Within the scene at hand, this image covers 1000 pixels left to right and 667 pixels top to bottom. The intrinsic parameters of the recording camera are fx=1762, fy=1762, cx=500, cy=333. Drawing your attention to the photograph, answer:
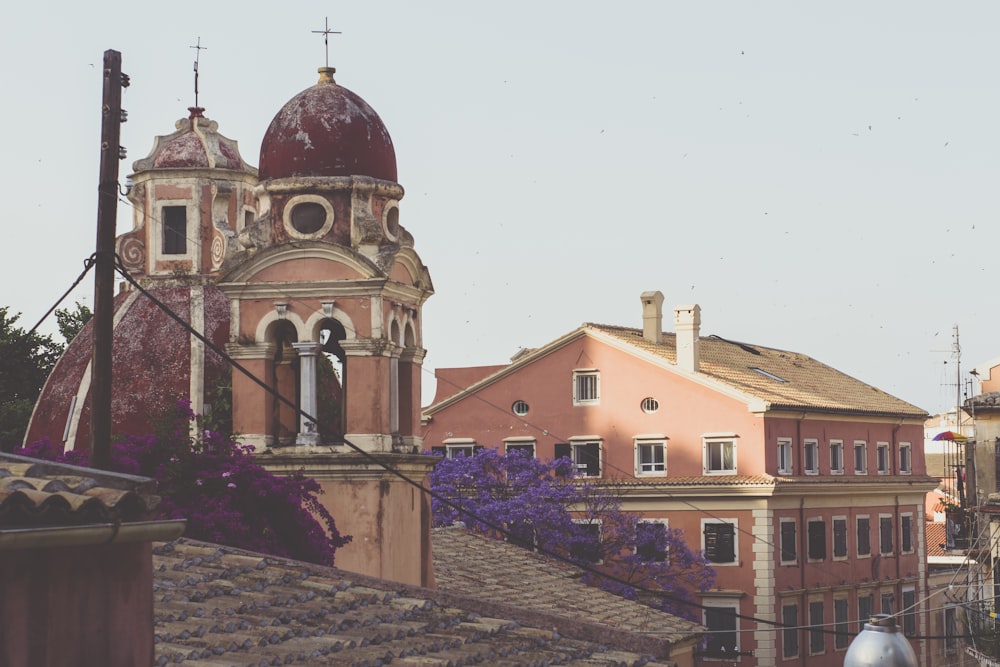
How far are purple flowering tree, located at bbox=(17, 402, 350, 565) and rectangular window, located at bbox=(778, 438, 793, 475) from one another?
90.3 feet

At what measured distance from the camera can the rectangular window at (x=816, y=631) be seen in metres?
53.8

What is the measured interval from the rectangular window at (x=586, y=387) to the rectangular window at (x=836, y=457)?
825cm

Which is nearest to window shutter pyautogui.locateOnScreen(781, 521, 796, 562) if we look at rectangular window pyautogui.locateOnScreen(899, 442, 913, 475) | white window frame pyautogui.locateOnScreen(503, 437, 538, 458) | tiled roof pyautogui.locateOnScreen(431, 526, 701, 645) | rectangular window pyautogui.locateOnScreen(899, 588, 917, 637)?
white window frame pyautogui.locateOnScreen(503, 437, 538, 458)

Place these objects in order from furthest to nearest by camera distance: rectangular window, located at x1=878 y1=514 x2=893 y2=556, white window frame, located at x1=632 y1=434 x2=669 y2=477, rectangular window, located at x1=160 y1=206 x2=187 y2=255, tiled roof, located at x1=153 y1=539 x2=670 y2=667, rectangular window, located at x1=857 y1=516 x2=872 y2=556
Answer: rectangular window, located at x1=878 y1=514 x2=893 y2=556, rectangular window, located at x1=857 y1=516 x2=872 y2=556, white window frame, located at x1=632 y1=434 x2=669 y2=477, rectangular window, located at x1=160 y1=206 x2=187 y2=255, tiled roof, located at x1=153 y1=539 x2=670 y2=667

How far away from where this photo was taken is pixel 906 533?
62.9 m

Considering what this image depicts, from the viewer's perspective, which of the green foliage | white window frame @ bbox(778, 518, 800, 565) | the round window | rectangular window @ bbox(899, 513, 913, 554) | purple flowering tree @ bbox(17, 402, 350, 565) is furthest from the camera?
rectangular window @ bbox(899, 513, 913, 554)

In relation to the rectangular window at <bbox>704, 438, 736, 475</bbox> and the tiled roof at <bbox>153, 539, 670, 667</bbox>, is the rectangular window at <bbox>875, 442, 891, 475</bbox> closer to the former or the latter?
the rectangular window at <bbox>704, 438, 736, 475</bbox>

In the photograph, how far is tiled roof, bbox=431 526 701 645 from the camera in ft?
102

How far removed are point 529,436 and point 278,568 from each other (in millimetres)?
42612

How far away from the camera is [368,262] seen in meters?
30.7

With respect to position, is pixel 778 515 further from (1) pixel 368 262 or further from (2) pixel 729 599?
(1) pixel 368 262

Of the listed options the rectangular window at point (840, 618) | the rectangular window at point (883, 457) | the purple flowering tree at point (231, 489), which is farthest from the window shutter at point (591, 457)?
the purple flowering tree at point (231, 489)

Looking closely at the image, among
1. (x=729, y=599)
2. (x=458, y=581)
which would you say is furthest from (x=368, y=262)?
(x=729, y=599)

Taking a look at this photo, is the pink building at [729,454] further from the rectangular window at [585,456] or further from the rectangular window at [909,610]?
the rectangular window at [909,610]
